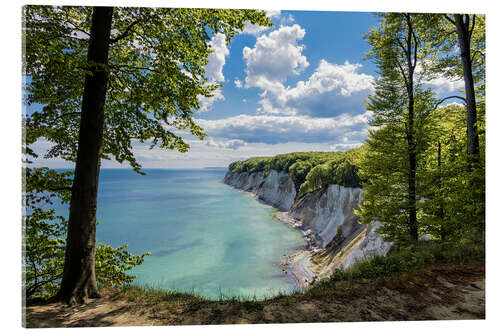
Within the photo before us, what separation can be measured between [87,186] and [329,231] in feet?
62.1

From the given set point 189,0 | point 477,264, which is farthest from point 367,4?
point 477,264

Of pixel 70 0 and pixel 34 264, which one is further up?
pixel 70 0

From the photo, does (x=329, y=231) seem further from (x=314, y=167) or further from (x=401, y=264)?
(x=401, y=264)

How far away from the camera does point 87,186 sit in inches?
114

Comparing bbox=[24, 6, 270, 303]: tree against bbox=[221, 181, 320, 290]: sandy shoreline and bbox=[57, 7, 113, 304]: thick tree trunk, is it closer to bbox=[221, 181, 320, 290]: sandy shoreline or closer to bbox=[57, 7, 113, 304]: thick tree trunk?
bbox=[57, 7, 113, 304]: thick tree trunk

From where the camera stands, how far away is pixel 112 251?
4043 millimetres

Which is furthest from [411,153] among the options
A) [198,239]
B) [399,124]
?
[198,239]

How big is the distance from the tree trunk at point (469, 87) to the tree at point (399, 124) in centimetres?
127

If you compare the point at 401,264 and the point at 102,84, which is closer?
the point at 102,84

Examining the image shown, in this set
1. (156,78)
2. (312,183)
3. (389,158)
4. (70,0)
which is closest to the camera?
(70,0)

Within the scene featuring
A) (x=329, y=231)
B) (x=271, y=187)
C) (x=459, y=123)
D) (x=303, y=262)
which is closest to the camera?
(x=459, y=123)

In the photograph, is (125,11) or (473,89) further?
(473,89)

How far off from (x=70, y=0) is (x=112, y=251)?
4510mm
